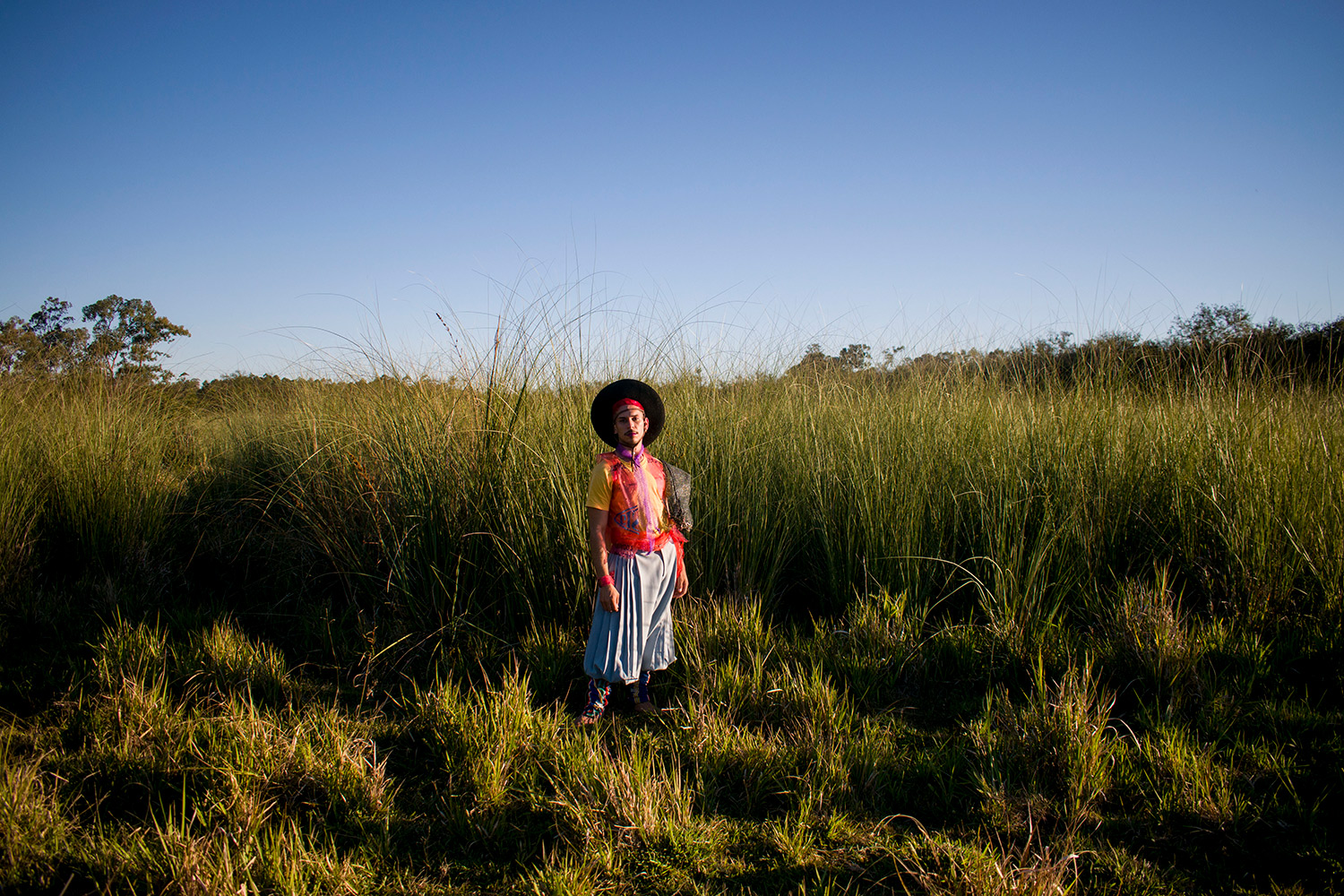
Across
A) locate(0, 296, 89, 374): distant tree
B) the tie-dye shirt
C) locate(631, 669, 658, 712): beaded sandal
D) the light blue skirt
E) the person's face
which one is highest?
locate(0, 296, 89, 374): distant tree

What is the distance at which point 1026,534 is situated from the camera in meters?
3.48

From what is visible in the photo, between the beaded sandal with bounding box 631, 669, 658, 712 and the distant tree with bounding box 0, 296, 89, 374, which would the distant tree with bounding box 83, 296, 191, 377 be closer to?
the distant tree with bounding box 0, 296, 89, 374

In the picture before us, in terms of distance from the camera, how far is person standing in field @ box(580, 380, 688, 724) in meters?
2.46

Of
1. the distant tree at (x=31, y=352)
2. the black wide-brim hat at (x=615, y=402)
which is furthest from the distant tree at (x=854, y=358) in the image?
the distant tree at (x=31, y=352)

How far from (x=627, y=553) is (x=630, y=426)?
50 cm

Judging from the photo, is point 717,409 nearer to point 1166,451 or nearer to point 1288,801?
point 1166,451

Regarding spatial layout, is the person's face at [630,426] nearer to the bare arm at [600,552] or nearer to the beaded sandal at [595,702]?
the bare arm at [600,552]

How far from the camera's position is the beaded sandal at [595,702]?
248 centimetres

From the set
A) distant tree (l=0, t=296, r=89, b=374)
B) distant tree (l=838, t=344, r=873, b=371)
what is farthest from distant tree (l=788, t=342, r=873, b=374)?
distant tree (l=0, t=296, r=89, b=374)

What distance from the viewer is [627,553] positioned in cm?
253

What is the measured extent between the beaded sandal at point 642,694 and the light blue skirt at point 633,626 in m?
0.07

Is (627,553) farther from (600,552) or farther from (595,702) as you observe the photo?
(595,702)

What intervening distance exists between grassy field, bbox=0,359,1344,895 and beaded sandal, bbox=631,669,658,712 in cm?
6

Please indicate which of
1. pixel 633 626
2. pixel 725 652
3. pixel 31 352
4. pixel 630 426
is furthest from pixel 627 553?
pixel 31 352
